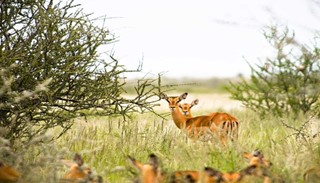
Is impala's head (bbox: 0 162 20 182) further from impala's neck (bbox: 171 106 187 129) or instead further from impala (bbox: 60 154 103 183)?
impala's neck (bbox: 171 106 187 129)

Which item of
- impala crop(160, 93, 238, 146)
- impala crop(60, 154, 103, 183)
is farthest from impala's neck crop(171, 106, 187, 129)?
impala crop(60, 154, 103, 183)

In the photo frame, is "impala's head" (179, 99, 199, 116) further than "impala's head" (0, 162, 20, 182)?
Yes

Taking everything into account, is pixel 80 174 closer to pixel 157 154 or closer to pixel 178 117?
pixel 157 154

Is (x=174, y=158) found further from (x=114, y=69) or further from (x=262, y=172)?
(x=262, y=172)

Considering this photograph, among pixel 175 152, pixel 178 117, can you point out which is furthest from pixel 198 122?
pixel 175 152

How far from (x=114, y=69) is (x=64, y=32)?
0.68 metres

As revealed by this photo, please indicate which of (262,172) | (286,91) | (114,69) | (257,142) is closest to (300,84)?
(286,91)

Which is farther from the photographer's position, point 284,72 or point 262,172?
point 284,72

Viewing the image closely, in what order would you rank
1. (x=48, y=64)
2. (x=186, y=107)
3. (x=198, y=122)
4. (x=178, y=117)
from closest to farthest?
(x=48, y=64)
(x=198, y=122)
(x=178, y=117)
(x=186, y=107)

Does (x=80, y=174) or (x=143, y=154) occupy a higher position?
(x=80, y=174)

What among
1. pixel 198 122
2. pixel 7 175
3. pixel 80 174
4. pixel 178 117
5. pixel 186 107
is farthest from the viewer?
pixel 186 107

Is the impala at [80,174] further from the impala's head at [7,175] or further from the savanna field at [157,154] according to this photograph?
the impala's head at [7,175]

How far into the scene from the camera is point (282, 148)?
6.05 m

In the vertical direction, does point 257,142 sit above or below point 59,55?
below
